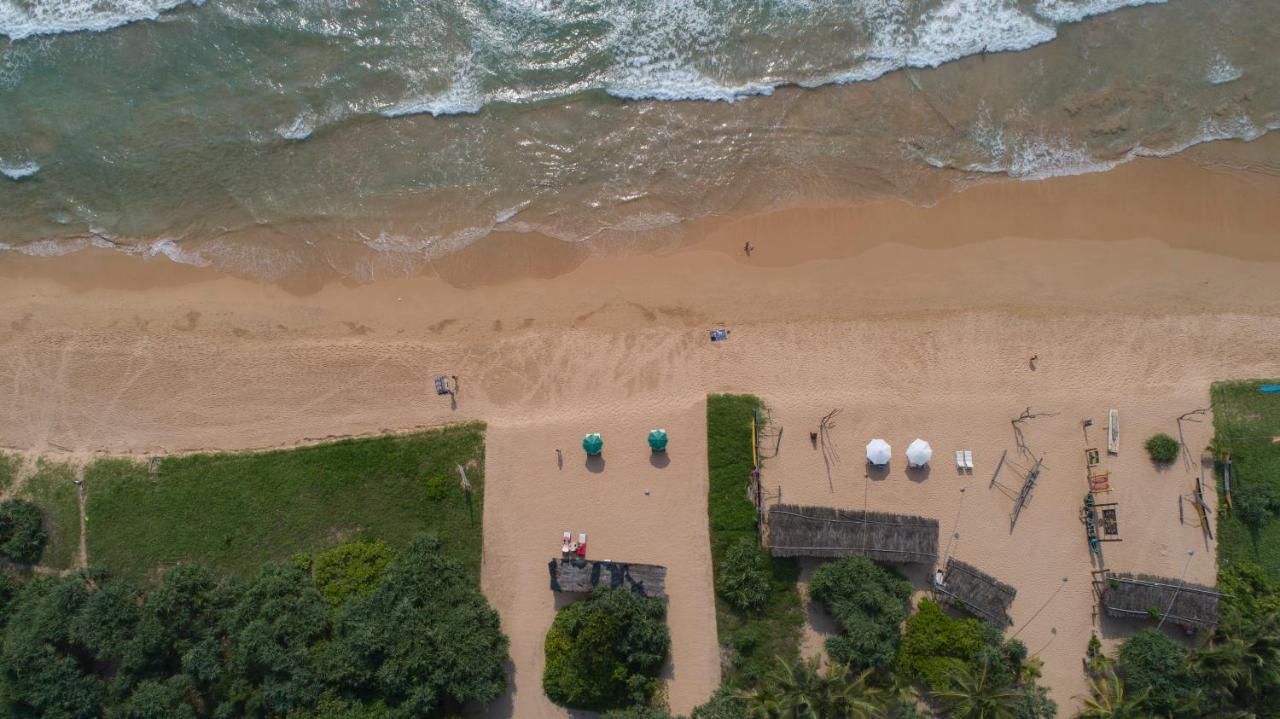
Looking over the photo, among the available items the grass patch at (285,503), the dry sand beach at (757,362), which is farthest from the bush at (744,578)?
the grass patch at (285,503)

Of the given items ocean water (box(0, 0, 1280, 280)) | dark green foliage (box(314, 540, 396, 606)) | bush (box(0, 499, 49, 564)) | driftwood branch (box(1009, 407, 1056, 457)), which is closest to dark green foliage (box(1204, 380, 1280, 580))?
driftwood branch (box(1009, 407, 1056, 457))

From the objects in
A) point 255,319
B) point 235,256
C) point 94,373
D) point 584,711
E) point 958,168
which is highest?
point 958,168

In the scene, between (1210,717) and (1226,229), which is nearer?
(1210,717)

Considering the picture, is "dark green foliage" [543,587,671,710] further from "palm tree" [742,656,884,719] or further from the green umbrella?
the green umbrella

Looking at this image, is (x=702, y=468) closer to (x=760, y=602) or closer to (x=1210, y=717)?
(x=760, y=602)

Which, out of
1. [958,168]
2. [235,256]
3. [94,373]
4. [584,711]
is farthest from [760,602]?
[94,373]

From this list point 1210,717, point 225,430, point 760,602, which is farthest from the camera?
point 225,430
